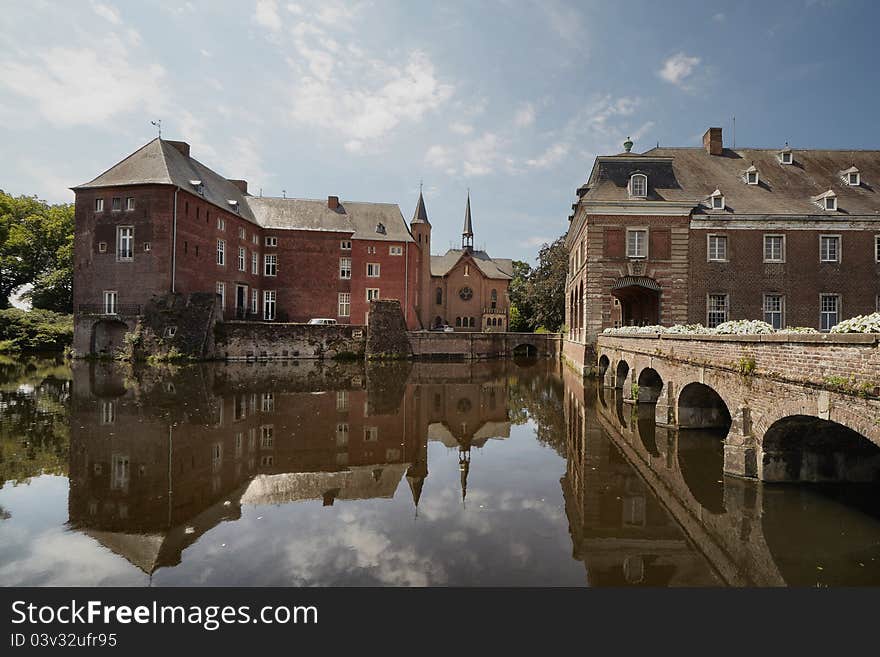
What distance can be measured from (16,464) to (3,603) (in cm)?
632

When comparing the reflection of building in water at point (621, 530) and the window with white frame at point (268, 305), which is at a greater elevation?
the window with white frame at point (268, 305)

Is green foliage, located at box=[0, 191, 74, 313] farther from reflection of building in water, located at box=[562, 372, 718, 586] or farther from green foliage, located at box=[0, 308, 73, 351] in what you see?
reflection of building in water, located at box=[562, 372, 718, 586]

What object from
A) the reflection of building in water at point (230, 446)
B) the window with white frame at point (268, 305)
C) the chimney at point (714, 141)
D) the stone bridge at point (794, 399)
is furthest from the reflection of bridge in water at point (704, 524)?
the window with white frame at point (268, 305)

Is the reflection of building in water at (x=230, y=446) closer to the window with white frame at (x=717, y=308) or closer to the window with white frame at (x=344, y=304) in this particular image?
the window with white frame at (x=717, y=308)

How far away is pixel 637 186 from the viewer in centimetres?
2395

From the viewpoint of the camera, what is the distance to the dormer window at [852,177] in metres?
24.8

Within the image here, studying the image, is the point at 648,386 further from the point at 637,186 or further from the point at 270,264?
the point at 270,264

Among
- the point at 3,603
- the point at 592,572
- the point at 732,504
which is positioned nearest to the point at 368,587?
the point at 592,572

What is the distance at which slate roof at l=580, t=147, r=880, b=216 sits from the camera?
936 inches

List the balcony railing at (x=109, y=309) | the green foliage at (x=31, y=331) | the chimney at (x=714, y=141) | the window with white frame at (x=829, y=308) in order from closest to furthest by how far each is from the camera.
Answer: the window with white frame at (x=829, y=308) → the chimney at (x=714, y=141) → the balcony railing at (x=109, y=309) → the green foliage at (x=31, y=331)

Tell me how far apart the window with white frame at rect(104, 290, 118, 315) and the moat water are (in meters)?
19.5

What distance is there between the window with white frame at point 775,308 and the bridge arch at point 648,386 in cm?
1184

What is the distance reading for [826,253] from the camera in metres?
23.5

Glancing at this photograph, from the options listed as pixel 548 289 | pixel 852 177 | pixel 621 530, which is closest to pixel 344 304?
pixel 548 289
